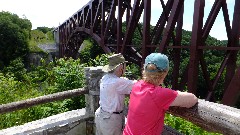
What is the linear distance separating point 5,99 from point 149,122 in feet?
16.6

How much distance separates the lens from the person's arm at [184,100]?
5.53 ft

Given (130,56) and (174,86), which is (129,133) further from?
(130,56)

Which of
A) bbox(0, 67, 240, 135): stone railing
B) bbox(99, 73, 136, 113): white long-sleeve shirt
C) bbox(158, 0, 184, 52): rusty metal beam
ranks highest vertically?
bbox(158, 0, 184, 52): rusty metal beam

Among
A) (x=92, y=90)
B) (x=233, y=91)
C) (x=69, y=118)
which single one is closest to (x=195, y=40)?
(x=233, y=91)

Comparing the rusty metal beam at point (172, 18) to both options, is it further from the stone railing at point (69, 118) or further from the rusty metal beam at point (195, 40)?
the stone railing at point (69, 118)

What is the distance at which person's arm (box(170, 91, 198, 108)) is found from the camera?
5.53 ft

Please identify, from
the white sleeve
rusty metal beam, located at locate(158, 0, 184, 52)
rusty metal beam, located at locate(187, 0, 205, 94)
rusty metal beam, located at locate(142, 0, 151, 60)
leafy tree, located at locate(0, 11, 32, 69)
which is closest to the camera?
Result: the white sleeve

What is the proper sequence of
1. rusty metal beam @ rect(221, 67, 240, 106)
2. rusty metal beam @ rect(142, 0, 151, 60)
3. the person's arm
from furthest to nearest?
1. rusty metal beam @ rect(142, 0, 151, 60)
2. rusty metal beam @ rect(221, 67, 240, 106)
3. the person's arm

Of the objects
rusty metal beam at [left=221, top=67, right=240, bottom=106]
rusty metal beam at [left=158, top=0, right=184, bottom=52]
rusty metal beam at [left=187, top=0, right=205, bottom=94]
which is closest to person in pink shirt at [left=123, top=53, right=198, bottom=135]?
rusty metal beam at [left=221, top=67, right=240, bottom=106]

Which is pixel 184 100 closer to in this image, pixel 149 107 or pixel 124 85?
pixel 149 107

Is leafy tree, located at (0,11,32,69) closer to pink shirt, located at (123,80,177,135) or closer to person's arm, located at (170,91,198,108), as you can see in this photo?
pink shirt, located at (123,80,177,135)

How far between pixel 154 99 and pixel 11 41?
3180 cm

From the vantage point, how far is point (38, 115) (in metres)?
5.01

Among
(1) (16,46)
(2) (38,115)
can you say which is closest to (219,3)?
(2) (38,115)
